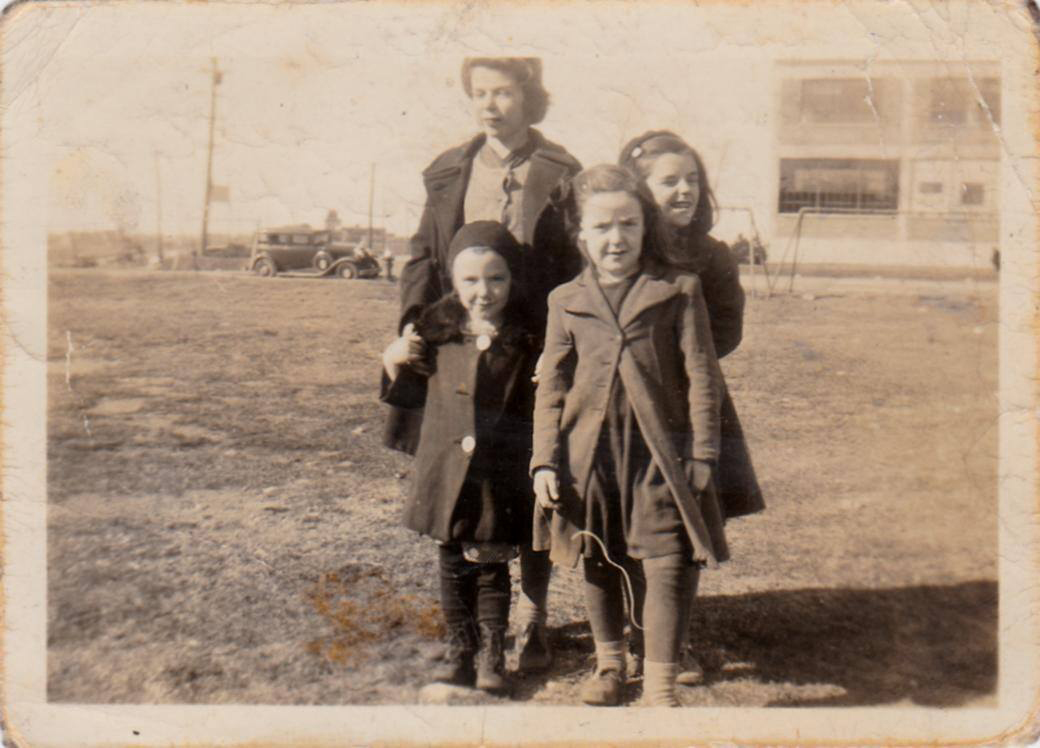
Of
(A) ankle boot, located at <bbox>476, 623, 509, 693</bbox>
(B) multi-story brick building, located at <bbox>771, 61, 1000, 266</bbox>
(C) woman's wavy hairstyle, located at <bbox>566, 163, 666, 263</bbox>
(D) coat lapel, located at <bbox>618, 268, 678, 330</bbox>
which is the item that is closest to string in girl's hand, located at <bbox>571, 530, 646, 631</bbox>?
(A) ankle boot, located at <bbox>476, 623, 509, 693</bbox>

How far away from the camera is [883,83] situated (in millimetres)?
1773

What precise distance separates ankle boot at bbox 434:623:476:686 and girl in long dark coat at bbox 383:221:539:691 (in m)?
0.04

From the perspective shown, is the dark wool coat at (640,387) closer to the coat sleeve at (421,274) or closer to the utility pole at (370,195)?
the coat sleeve at (421,274)

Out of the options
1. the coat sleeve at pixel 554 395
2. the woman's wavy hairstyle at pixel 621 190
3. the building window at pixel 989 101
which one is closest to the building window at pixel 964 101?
the building window at pixel 989 101

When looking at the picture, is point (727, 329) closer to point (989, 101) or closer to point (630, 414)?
point (630, 414)

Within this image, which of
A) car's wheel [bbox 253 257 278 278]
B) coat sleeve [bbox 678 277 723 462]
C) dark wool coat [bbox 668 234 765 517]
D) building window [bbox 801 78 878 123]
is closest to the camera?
coat sleeve [bbox 678 277 723 462]

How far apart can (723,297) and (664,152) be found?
0.28 m

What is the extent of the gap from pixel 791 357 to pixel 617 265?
1.78 ft

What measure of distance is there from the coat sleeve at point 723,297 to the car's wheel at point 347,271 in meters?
0.69

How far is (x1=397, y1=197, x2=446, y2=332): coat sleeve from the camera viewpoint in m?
1.70

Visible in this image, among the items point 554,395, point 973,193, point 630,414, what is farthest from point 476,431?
point 973,193

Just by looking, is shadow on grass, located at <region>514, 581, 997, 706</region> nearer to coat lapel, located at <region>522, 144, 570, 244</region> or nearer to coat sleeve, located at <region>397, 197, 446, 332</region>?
coat sleeve, located at <region>397, 197, 446, 332</region>

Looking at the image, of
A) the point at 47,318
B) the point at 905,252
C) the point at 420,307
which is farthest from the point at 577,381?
the point at 47,318

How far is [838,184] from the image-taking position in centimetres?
187
